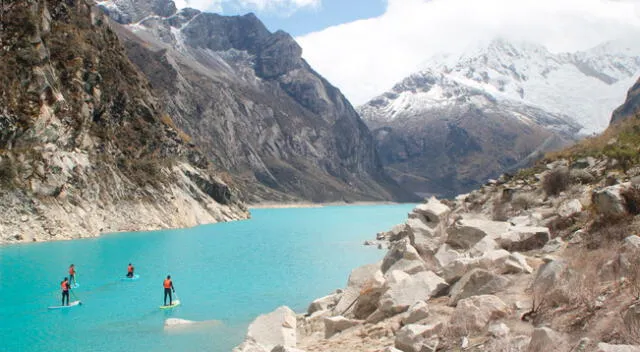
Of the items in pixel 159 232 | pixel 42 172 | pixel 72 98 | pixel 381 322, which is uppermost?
pixel 72 98

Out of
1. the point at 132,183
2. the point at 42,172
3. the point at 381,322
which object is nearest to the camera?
the point at 381,322

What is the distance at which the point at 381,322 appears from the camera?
1411 centimetres

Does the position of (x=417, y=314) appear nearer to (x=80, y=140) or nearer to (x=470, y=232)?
(x=470, y=232)

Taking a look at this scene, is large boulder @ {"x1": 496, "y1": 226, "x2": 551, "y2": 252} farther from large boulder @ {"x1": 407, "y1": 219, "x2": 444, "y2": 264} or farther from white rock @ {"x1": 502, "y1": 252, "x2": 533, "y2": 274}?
white rock @ {"x1": 502, "y1": 252, "x2": 533, "y2": 274}

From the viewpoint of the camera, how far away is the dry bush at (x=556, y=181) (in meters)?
27.6

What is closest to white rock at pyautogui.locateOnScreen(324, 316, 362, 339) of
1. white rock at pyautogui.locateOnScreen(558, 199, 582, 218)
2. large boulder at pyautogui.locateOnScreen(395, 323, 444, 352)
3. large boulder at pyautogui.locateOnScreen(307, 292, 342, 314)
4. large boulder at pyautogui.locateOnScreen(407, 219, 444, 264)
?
large boulder at pyautogui.locateOnScreen(395, 323, 444, 352)

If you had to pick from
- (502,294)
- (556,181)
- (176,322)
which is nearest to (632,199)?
(502,294)

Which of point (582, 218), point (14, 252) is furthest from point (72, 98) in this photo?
point (582, 218)

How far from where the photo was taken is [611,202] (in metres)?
14.4

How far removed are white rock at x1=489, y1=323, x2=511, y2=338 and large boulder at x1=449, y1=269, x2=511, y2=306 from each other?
317cm

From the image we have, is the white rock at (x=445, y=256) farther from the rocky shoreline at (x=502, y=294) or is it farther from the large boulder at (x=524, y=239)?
the large boulder at (x=524, y=239)

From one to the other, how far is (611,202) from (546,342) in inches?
322

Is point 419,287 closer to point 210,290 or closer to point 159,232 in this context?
point 210,290

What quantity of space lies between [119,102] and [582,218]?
3331 inches
